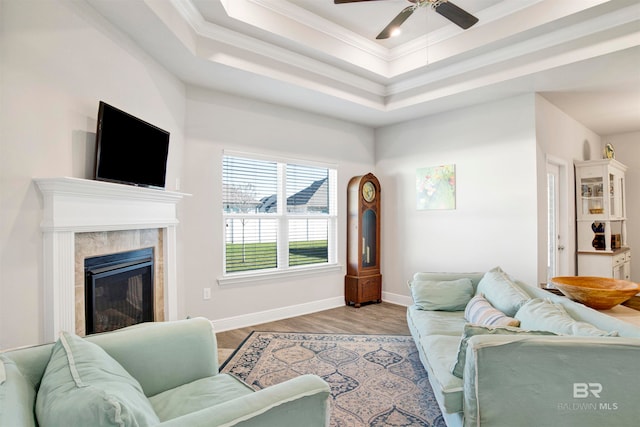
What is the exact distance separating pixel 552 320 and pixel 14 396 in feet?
7.14

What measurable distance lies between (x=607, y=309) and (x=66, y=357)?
269 centimetres

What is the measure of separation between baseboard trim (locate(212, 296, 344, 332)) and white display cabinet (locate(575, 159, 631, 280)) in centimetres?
337

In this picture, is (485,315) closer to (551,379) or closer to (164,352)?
(551,379)

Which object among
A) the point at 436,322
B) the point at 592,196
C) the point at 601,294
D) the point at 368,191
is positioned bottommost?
the point at 436,322

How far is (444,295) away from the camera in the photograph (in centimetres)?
308

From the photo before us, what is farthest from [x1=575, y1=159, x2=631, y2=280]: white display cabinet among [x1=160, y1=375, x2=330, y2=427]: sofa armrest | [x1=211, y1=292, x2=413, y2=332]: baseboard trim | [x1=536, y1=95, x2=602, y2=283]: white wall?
[x1=160, y1=375, x2=330, y2=427]: sofa armrest

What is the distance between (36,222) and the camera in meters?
1.86

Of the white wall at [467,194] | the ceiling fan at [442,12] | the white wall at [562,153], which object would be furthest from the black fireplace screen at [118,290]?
the white wall at [562,153]

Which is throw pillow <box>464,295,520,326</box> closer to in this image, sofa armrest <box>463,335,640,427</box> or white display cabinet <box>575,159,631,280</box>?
sofa armrest <box>463,335,640,427</box>

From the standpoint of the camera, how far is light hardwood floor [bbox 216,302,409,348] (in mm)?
3650

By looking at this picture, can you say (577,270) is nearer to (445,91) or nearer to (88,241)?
(445,91)

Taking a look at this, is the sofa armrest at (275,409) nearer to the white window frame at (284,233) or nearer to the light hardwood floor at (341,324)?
the light hardwood floor at (341,324)

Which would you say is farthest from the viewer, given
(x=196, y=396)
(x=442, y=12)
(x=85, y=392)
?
(x=442, y=12)

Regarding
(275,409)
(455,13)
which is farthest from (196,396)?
(455,13)
